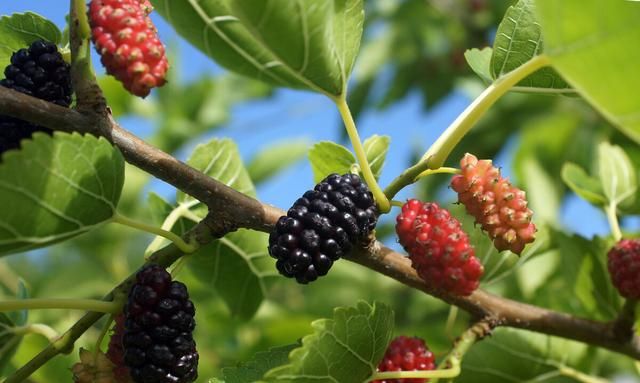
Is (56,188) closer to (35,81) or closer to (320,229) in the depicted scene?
(35,81)

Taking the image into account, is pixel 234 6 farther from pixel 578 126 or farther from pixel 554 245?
pixel 578 126

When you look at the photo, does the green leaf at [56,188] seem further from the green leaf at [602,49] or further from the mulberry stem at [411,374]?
the green leaf at [602,49]

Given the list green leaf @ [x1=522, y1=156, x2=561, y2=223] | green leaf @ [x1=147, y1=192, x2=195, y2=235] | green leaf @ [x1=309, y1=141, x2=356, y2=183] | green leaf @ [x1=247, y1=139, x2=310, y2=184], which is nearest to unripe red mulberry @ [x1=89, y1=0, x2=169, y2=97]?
green leaf @ [x1=309, y1=141, x2=356, y2=183]

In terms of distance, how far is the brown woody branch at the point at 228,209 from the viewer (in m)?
0.97

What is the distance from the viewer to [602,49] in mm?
733

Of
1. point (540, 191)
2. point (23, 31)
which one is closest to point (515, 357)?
point (23, 31)

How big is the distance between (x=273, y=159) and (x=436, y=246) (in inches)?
86.0

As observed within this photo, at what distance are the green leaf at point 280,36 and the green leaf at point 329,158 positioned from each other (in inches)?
6.9

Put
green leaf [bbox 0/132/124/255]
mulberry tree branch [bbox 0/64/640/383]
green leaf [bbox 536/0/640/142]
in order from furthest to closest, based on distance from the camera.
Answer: mulberry tree branch [bbox 0/64/640/383]
green leaf [bbox 0/132/124/255]
green leaf [bbox 536/0/640/142]

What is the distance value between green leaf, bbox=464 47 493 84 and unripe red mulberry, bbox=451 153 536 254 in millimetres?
163

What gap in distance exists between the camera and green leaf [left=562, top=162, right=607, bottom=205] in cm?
157

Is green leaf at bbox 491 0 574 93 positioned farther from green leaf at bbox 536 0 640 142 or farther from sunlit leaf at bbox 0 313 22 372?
sunlit leaf at bbox 0 313 22 372

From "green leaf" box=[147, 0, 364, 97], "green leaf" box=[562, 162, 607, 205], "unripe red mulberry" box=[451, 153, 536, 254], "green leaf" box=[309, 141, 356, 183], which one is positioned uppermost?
"green leaf" box=[147, 0, 364, 97]

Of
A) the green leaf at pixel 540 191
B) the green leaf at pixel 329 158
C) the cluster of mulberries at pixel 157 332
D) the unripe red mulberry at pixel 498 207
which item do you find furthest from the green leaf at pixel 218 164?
the green leaf at pixel 540 191
